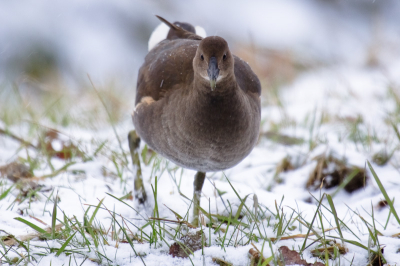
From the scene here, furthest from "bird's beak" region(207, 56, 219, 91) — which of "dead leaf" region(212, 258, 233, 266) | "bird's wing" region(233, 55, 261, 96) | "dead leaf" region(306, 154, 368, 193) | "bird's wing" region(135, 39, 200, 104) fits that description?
"dead leaf" region(306, 154, 368, 193)

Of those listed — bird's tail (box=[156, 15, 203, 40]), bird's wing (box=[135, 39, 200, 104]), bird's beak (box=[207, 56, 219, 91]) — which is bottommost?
bird's beak (box=[207, 56, 219, 91])

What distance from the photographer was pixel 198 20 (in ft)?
32.6

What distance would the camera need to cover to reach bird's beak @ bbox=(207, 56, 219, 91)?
7.25ft

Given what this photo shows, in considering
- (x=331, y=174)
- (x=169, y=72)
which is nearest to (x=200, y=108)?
(x=169, y=72)

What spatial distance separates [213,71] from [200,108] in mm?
221

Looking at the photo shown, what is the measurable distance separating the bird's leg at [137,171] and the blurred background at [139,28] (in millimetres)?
4455

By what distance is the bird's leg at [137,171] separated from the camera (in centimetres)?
273

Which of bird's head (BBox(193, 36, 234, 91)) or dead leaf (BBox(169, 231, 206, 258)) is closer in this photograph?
dead leaf (BBox(169, 231, 206, 258))

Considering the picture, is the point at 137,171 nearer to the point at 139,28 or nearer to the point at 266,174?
the point at 266,174

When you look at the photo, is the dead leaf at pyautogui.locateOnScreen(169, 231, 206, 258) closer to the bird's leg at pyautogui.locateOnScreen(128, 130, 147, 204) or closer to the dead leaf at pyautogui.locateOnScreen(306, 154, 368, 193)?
the bird's leg at pyautogui.locateOnScreen(128, 130, 147, 204)

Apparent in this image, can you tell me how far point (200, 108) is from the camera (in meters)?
2.32

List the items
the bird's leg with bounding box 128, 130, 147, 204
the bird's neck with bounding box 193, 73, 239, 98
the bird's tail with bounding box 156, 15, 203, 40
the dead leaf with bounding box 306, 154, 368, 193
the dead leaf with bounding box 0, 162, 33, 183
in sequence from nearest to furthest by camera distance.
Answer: the bird's neck with bounding box 193, 73, 239, 98 → the bird's leg with bounding box 128, 130, 147, 204 → the dead leaf with bounding box 0, 162, 33, 183 → the dead leaf with bounding box 306, 154, 368, 193 → the bird's tail with bounding box 156, 15, 203, 40

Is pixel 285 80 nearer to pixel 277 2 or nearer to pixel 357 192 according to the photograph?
pixel 357 192

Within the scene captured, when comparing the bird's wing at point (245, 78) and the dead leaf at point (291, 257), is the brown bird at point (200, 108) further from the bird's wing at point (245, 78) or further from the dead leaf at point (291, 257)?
the dead leaf at point (291, 257)
